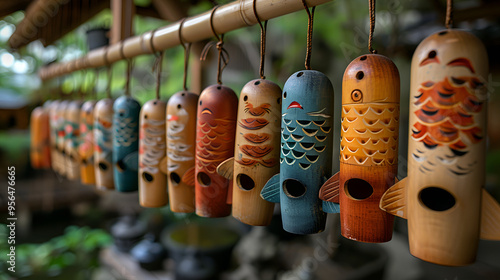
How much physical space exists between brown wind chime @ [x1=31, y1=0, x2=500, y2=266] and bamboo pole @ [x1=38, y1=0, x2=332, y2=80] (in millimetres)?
26

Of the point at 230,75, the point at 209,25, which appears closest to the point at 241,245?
the point at 230,75

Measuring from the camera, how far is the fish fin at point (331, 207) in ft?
1.76

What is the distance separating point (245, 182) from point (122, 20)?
2.71ft

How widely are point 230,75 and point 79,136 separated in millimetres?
1816

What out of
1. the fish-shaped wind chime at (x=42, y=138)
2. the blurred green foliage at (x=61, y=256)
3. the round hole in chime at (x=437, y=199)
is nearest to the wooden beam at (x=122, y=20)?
the fish-shaped wind chime at (x=42, y=138)

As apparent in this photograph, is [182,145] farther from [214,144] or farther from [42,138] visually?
[42,138]

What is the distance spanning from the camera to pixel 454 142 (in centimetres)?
41

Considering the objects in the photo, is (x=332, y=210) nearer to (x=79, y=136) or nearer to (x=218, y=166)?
(x=218, y=166)

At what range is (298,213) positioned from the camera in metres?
0.56

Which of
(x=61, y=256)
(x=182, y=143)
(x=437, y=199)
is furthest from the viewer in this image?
(x=61, y=256)

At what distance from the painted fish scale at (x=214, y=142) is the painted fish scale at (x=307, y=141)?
6.1 inches

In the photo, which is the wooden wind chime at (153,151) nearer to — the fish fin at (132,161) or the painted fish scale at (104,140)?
the fish fin at (132,161)

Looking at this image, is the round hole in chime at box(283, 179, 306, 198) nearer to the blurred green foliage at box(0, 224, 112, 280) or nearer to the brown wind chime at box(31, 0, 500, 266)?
the brown wind chime at box(31, 0, 500, 266)

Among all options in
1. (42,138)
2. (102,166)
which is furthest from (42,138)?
(102,166)
